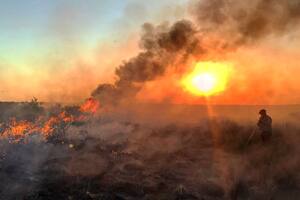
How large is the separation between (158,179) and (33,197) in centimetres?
577

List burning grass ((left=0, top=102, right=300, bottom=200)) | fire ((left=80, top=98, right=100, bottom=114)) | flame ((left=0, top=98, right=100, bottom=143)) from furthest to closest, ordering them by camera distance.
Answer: fire ((left=80, top=98, right=100, bottom=114)), flame ((left=0, top=98, right=100, bottom=143)), burning grass ((left=0, top=102, right=300, bottom=200))

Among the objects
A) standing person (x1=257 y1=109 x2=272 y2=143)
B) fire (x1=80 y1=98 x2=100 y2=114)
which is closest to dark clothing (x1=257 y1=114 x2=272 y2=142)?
standing person (x1=257 y1=109 x2=272 y2=143)

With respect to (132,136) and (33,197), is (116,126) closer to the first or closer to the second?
(132,136)

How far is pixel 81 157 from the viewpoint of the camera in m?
20.2

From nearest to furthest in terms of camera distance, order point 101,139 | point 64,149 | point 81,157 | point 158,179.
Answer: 1. point 158,179
2. point 81,157
3. point 64,149
4. point 101,139

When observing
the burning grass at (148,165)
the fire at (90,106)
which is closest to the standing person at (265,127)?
the burning grass at (148,165)

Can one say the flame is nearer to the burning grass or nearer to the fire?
the fire

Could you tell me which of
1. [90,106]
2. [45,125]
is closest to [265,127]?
[45,125]

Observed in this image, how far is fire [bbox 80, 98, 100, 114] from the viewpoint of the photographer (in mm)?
33406

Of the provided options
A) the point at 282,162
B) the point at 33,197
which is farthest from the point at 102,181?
the point at 282,162

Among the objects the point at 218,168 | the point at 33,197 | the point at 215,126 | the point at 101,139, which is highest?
the point at 215,126

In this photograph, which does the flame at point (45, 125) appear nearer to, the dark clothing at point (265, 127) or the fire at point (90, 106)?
the fire at point (90, 106)

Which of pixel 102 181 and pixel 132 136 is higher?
pixel 132 136

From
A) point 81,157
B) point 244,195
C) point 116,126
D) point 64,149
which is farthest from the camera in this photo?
point 116,126
